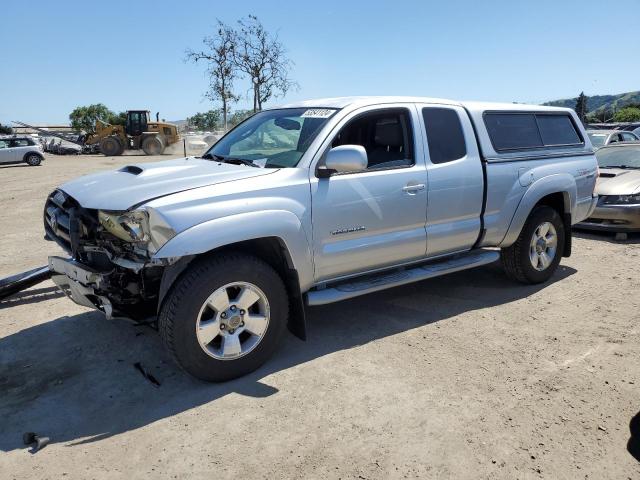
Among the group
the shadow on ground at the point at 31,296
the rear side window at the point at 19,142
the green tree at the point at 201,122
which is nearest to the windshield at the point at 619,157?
→ the shadow on ground at the point at 31,296

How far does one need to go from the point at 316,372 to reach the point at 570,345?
207 centimetres

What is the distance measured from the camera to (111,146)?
31.5m

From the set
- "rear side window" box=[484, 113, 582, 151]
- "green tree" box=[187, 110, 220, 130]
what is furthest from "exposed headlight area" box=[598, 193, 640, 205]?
"green tree" box=[187, 110, 220, 130]

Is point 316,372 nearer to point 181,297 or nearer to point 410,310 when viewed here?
point 181,297

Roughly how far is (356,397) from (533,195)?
9.80 ft

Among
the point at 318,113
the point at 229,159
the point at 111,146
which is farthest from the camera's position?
the point at 111,146

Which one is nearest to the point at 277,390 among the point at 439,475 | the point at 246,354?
the point at 246,354

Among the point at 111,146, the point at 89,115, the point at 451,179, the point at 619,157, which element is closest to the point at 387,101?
the point at 451,179

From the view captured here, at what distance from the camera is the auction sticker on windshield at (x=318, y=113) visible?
3.99m

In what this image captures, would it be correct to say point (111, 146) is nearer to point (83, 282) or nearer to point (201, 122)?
point (201, 122)

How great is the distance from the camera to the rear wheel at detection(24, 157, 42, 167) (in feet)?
79.8

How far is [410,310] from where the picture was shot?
15.6 ft

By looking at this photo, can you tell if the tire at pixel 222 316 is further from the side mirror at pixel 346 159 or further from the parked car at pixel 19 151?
the parked car at pixel 19 151

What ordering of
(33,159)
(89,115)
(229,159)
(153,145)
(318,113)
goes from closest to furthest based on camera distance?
(318,113) < (229,159) < (33,159) < (153,145) < (89,115)
